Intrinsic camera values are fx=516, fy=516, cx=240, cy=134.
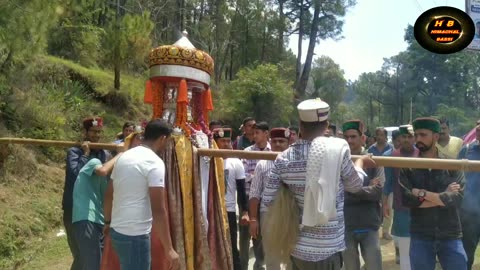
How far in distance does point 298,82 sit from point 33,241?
2657 cm

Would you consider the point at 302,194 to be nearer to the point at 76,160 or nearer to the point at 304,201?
the point at 304,201

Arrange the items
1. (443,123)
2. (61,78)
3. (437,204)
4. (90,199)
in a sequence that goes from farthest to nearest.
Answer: (61,78) → (443,123) → (90,199) → (437,204)

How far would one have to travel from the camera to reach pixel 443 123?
21.0 feet

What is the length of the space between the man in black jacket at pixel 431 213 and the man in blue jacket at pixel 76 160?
2.70 m

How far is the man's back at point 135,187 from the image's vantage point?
3326mm

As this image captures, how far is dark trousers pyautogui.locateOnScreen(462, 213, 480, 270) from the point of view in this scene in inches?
181

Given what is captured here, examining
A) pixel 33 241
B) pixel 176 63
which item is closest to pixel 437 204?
pixel 176 63

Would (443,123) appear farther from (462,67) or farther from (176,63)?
(462,67)

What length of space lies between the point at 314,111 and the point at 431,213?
1.31m

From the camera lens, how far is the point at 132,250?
3422 millimetres

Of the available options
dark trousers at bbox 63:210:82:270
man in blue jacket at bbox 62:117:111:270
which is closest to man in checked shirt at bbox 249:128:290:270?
man in blue jacket at bbox 62:117:111:270

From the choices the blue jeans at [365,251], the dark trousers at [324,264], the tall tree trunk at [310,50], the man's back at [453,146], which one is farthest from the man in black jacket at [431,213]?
the tall tree trunk at [310,50]

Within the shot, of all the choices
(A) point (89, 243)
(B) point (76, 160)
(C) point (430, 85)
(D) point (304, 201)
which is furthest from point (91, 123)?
(C) point (430, 85)

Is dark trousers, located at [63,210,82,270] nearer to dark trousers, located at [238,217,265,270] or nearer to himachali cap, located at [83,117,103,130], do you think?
himachali cap, located at [83,117,103,130]
